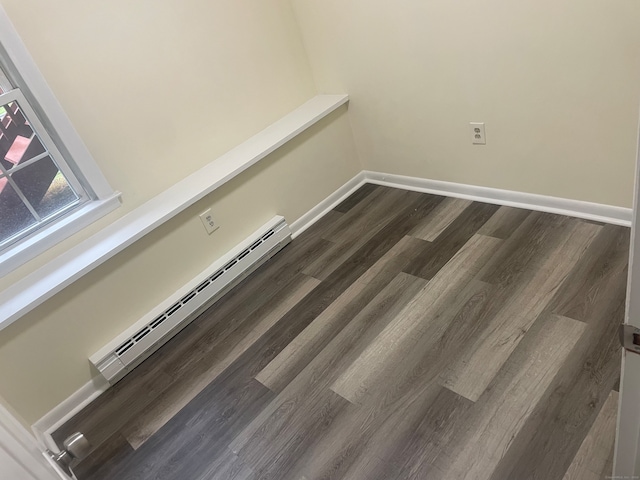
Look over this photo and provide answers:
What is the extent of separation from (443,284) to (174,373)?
1.27 metres

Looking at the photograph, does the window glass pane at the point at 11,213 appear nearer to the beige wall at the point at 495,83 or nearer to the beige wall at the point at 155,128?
the beige wall at the point at 155,128

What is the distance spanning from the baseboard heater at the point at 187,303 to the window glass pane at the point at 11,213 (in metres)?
0.65

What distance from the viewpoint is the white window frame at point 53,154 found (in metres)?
1.85

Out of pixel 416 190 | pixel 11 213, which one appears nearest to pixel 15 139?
pixel 11 213

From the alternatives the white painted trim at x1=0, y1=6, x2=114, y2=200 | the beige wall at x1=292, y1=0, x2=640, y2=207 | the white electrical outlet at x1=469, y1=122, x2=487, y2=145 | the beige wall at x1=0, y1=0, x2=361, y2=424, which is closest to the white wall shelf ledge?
the beige wall at x1=0, y1=0, x2=361, y2=424

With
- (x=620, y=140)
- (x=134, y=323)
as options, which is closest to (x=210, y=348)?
(x=134, y=323)

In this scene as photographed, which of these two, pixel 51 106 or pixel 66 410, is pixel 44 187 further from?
pixel 66 410

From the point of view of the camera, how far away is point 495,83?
2.08m

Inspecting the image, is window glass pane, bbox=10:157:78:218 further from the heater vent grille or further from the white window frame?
the heater vent grille

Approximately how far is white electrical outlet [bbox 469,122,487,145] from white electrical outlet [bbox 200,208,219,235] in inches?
54.1

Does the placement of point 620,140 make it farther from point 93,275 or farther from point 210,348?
point 93,275

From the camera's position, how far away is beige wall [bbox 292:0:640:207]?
1756 mm

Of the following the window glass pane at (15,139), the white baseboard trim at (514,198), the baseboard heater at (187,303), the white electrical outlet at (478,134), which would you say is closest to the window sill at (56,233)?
the window glass pane at (15,139)

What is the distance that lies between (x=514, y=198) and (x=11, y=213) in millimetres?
2353
